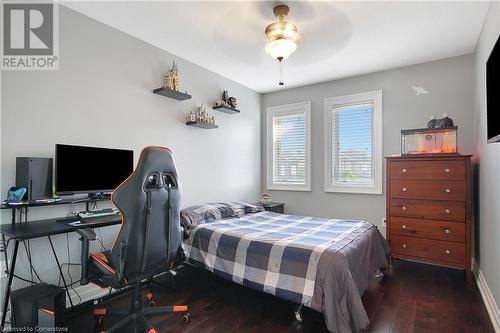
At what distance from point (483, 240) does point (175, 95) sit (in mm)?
3602

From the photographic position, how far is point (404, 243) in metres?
3.18

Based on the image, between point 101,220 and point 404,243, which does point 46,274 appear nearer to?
point 101,220

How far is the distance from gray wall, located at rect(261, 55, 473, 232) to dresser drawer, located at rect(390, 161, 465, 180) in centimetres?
60

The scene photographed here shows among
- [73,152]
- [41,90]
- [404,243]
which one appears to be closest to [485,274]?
[404,243]

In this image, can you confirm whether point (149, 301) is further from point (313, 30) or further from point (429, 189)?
point (429, 189)

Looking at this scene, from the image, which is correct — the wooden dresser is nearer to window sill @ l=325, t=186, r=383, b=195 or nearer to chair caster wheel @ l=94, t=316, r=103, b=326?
window sill @ l=325, t=186, r=383, b=195

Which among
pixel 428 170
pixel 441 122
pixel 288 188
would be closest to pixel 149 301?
pixel 288 188

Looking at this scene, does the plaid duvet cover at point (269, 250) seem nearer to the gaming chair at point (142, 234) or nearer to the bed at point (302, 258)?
the bed at point (302, 258)

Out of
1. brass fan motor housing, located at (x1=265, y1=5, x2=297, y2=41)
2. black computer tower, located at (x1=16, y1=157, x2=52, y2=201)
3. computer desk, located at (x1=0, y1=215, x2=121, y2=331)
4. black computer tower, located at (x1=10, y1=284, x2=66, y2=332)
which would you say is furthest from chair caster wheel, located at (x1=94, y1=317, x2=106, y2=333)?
brass fan motor housing, located at (x1=265, y1=5, x2=297, y2=41)

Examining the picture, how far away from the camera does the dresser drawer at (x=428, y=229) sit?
292 cm

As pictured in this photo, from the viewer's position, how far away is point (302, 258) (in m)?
2.10

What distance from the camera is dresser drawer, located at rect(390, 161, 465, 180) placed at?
2934mm

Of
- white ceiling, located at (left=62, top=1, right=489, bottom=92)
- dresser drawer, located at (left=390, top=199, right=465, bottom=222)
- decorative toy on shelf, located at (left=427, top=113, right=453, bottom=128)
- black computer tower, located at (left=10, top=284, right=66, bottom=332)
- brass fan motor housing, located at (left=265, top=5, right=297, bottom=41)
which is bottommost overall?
black computer tower, located at (left=10, top=284, right=66, bottom=332)

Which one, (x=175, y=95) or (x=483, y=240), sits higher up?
(x=175, y=95)
